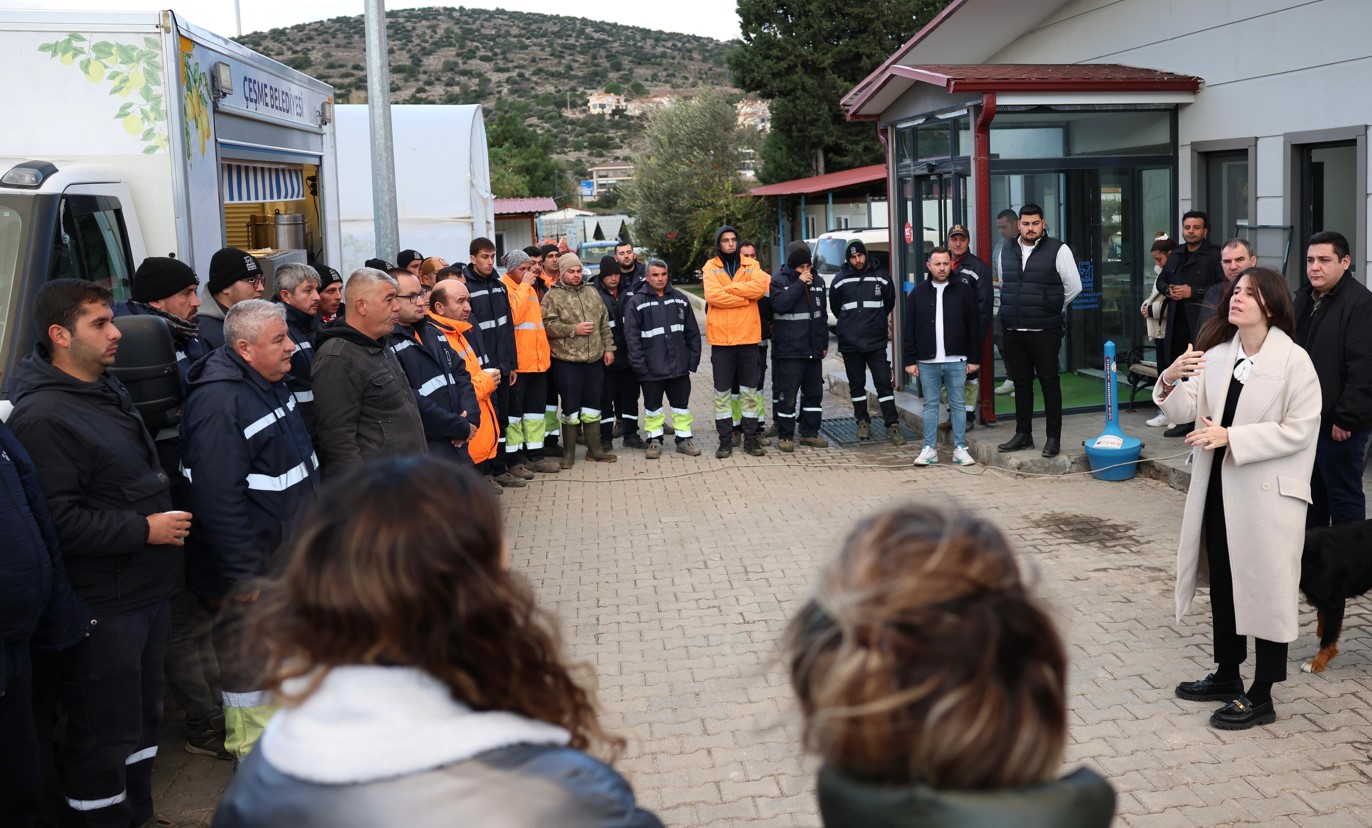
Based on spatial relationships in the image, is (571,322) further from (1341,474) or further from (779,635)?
(779,635)

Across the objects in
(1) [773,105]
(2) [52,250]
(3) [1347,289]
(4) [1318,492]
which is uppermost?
(1) [773,105]

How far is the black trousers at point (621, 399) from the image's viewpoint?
12008 millimetres

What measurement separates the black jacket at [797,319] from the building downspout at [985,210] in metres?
1.50

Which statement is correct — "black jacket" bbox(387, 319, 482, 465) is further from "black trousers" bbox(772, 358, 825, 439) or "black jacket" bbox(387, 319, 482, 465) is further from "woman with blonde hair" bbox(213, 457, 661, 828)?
"woman with blonde hair" bbox(213, 457, 661, 828)

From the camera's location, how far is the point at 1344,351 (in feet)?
20.8

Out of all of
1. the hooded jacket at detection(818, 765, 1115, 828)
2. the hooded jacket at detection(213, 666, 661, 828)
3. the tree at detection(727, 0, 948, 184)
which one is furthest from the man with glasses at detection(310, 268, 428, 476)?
the tree at detection(727, 0, 948, 184)

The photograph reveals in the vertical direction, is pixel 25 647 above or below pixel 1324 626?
above

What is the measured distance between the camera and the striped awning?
24.5 ft

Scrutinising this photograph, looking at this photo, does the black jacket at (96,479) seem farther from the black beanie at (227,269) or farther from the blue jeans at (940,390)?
the blue jeans at (940,390)

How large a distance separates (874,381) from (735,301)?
1.61 meters

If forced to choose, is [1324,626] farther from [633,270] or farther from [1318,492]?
[633,270]

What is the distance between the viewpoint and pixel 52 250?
545cm

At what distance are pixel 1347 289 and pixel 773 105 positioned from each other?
30.0m

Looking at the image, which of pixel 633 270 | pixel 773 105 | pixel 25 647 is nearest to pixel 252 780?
pixel 25 647
